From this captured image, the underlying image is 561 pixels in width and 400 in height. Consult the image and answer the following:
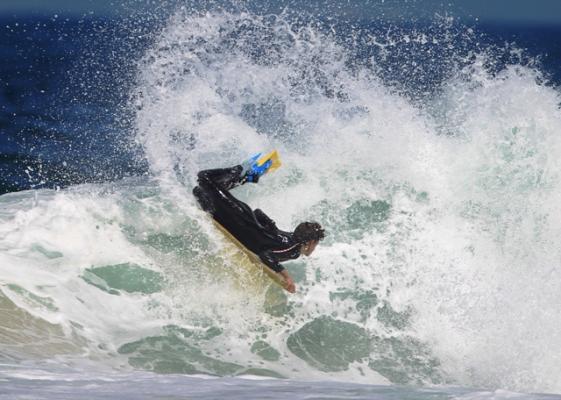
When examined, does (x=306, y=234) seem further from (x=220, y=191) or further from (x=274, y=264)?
(x=220, y=191)

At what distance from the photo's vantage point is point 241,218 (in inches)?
345

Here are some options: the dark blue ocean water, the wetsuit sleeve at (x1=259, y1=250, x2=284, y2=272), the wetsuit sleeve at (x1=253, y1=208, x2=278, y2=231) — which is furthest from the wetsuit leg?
the dark blue ocean water

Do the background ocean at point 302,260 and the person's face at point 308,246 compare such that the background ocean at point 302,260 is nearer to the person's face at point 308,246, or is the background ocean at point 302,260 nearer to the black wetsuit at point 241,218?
the black wetsuit at point 241,218

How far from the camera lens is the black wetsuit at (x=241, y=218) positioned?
8.74m

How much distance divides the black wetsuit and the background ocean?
665 millimetres

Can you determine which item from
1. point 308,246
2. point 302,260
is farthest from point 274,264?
point 302,260

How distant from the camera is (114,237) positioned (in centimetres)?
1057

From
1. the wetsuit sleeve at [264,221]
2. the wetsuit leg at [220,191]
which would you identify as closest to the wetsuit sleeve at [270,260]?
the wetsuit sleeve at [264,221]

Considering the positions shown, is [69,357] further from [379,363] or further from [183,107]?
[183,107]

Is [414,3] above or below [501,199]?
above

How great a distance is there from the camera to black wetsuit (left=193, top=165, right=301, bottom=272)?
8.74 metres

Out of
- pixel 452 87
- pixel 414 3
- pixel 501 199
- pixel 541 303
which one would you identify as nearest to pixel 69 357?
pixel 541 303

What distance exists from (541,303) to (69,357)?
14.8ft

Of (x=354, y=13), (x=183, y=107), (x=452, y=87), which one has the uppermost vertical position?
(x=354, y=13)
